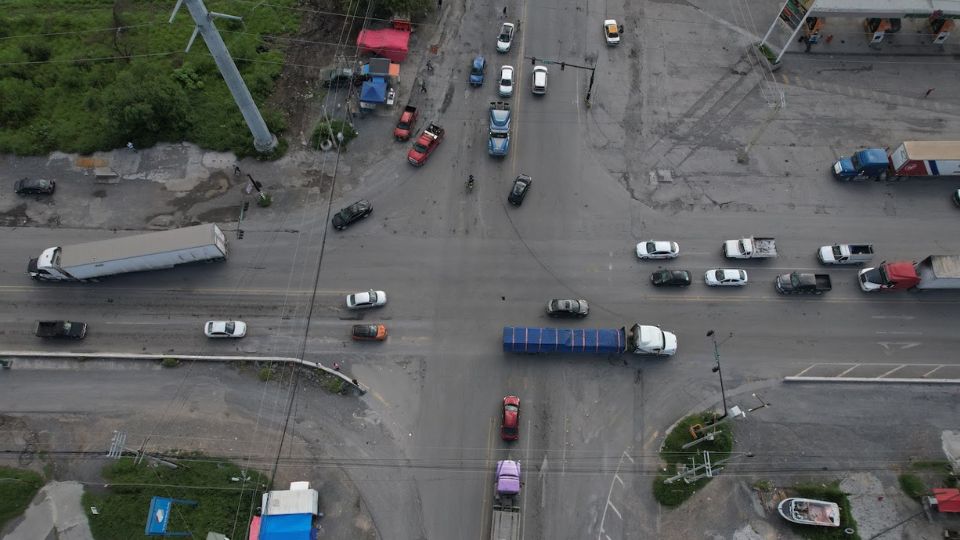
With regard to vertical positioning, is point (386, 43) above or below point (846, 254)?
above

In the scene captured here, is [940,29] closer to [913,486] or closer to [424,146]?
[913,486]

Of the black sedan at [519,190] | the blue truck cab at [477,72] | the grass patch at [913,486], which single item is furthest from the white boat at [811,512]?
the blue truck cab at [477,72]

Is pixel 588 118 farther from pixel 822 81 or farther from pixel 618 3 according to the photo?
pixel 822 81

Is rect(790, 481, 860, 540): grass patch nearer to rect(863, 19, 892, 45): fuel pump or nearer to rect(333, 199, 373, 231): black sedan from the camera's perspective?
rect(333, 199, 373, 231): black sedan

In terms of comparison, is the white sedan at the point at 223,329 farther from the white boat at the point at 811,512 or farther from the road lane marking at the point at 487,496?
the white boat at the point at 811,512

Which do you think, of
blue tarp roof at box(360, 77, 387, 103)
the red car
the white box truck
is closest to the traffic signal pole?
blue tarp roof at box(360, 77, 387, 103)

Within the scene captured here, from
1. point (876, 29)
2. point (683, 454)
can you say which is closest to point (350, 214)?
point (683, 454)
